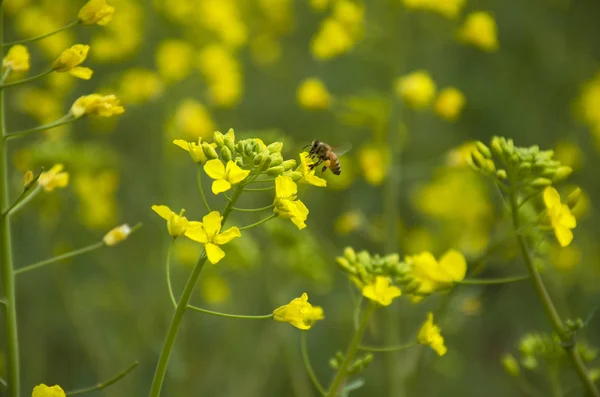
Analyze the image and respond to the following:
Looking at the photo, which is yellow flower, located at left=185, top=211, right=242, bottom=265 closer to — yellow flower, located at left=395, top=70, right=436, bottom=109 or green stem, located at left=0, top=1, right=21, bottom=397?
green stem, located at left=0, top=1, right=21, bottom=397

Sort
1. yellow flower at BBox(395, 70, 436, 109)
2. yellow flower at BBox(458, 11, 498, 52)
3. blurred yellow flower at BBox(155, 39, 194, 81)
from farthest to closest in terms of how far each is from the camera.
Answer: blurred yellow flower at BBox(155, 39, 194, 81), yellow flower at BBox(458, 11, 498, 52), yellow flower at BBox(395, 70, 436, 109)

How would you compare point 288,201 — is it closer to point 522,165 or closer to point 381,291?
point 381,291

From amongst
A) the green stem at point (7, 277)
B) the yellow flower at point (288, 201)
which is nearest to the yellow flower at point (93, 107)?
the green stem at point (7, 277)

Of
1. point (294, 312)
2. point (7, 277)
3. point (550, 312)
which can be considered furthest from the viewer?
point (550, 312)

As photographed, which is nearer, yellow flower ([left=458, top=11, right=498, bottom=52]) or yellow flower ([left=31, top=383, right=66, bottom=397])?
yellow flower ([left=31, top=383, right=66, bottom=397])

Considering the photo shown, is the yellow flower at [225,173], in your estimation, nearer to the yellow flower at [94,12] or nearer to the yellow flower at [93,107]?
the yellow flower at [93,107]

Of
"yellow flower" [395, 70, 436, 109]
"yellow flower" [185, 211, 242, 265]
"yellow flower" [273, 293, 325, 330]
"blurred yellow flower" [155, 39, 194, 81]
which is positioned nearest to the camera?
"yellow flower" [185, 211, 242, 265]

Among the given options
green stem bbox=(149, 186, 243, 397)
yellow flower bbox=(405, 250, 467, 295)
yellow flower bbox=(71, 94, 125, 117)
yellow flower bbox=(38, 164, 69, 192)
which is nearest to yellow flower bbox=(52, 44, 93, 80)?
yellow flower bbox=(71, 94, 125, 117)

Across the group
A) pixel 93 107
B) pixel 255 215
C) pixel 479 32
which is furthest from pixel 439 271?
pixel 255 215
